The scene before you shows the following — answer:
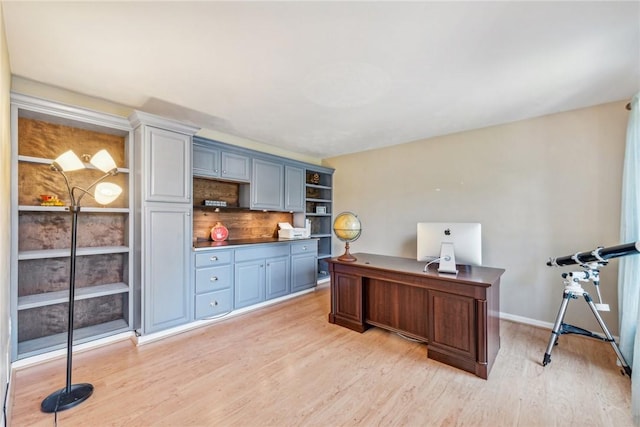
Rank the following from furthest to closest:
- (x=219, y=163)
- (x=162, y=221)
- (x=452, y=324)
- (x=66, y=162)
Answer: (x=219, y=163) < (x=162, y=221) < (x=452, y=324) < (x=66, y=162)

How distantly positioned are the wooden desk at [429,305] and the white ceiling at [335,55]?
1.67m

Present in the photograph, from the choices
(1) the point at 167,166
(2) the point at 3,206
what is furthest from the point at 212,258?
(2) the point at 3,206

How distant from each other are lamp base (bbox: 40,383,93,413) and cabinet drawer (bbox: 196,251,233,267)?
135 cm

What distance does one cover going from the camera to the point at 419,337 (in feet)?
8.62

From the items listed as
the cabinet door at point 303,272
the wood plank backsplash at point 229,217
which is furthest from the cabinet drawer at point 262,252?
the wood plank backsplash at point 229,217

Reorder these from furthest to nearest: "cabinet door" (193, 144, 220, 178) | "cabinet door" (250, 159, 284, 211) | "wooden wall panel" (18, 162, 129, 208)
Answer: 1. "cabinet door" (250, 159, 284, 211)
2. "cabinet door" (193, 144, 220, 178)
3. "wooden wall panel" (18, 162, 129, 208)

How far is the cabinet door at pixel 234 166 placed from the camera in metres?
3.55

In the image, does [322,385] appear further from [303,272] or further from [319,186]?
[319,186]

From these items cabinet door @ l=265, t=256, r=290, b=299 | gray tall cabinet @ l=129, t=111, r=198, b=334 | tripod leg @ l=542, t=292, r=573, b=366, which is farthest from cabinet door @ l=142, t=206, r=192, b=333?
tripod leg @ l=542, t=292, r=573, b=366

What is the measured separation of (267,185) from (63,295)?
2.52 metres

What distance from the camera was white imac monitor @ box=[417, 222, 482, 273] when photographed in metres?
2.45

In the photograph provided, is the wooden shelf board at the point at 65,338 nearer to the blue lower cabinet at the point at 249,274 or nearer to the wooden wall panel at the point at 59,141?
the blue lower cabinet at the point at 249,274

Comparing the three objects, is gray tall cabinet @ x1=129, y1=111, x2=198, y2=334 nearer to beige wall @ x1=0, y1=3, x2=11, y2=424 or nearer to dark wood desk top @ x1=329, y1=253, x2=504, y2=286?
beige wall @ x1=0, y1=3, x2=11, y2=424

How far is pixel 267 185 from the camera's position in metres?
4.08
